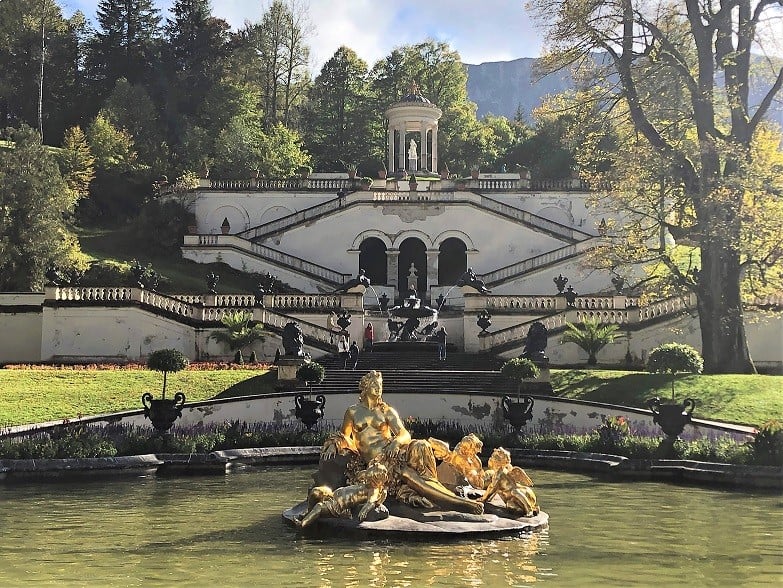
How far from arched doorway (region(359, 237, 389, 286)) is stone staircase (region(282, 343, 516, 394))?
16007 millimetres

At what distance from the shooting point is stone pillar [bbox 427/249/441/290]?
45.5 meters

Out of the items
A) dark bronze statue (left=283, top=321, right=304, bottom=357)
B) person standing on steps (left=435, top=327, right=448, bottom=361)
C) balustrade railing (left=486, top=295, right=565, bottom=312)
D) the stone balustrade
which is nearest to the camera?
dark bronze statue (left=283, top=321, right=304, bottom=357)

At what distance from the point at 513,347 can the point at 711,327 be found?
7.03 meters

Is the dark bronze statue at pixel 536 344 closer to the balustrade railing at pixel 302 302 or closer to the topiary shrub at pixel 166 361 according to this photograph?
the topiary shrub at pixel 166 361

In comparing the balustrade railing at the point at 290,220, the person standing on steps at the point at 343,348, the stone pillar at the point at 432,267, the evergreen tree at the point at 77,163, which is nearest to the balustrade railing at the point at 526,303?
the person standing on steps at the point at 343,348

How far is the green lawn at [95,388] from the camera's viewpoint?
2286 cm

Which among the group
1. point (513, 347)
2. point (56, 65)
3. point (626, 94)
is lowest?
point (513, 347)

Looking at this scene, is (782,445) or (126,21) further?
(126,21)

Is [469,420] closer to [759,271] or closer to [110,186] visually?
[759,271]

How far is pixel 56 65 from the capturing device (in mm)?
66500

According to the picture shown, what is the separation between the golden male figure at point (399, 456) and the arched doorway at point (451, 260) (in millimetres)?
34914

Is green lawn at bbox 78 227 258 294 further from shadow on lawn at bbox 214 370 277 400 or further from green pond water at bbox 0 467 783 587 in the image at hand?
green pond water at bbox 0 467 783 587

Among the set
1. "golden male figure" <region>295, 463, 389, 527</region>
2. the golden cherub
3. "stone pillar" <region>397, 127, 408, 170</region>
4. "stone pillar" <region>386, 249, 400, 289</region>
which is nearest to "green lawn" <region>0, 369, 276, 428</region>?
"golden male figure" <region>295, 463, 389, 527</region>

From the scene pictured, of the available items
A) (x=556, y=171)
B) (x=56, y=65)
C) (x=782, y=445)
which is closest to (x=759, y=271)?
(x=782, y=445)
